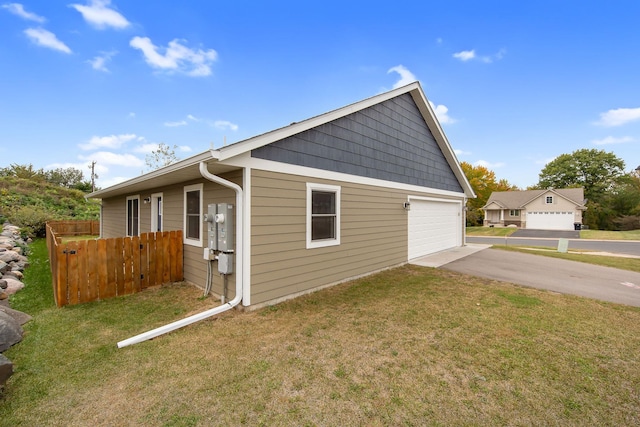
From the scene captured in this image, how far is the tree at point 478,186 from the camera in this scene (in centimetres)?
3847

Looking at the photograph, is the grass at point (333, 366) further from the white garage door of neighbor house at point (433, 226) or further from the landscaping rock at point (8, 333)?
the white garage door of neighbor house at point (433, 226)

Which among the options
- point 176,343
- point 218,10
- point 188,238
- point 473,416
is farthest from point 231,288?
point 218,10

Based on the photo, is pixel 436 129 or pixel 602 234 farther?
pixel 602 234

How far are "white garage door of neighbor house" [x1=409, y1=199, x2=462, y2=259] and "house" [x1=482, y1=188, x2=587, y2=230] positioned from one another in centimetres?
2717

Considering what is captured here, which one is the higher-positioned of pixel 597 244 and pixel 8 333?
pixel 8 333

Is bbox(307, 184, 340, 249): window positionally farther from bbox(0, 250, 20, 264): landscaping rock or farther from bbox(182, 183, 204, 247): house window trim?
bbox(0, 250, 20, 264): landscaping rock

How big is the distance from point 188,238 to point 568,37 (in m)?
15.2

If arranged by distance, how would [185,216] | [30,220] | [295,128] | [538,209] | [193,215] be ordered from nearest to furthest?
[295,128] < [193,215] < [185,216] < [30,220] < [538,209]

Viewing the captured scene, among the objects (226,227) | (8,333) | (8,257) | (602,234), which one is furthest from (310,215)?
(602,234)

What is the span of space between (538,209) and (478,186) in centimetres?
830

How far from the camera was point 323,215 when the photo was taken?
19.7ft

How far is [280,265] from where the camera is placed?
16.8 ft

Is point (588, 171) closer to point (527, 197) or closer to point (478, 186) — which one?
point (527, 197)

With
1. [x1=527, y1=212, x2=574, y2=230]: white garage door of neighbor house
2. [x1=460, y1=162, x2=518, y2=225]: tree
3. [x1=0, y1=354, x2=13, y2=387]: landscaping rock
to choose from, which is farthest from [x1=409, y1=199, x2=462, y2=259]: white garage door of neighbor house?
[x1=460, y1=162, x2=518, y2=225]: tree
